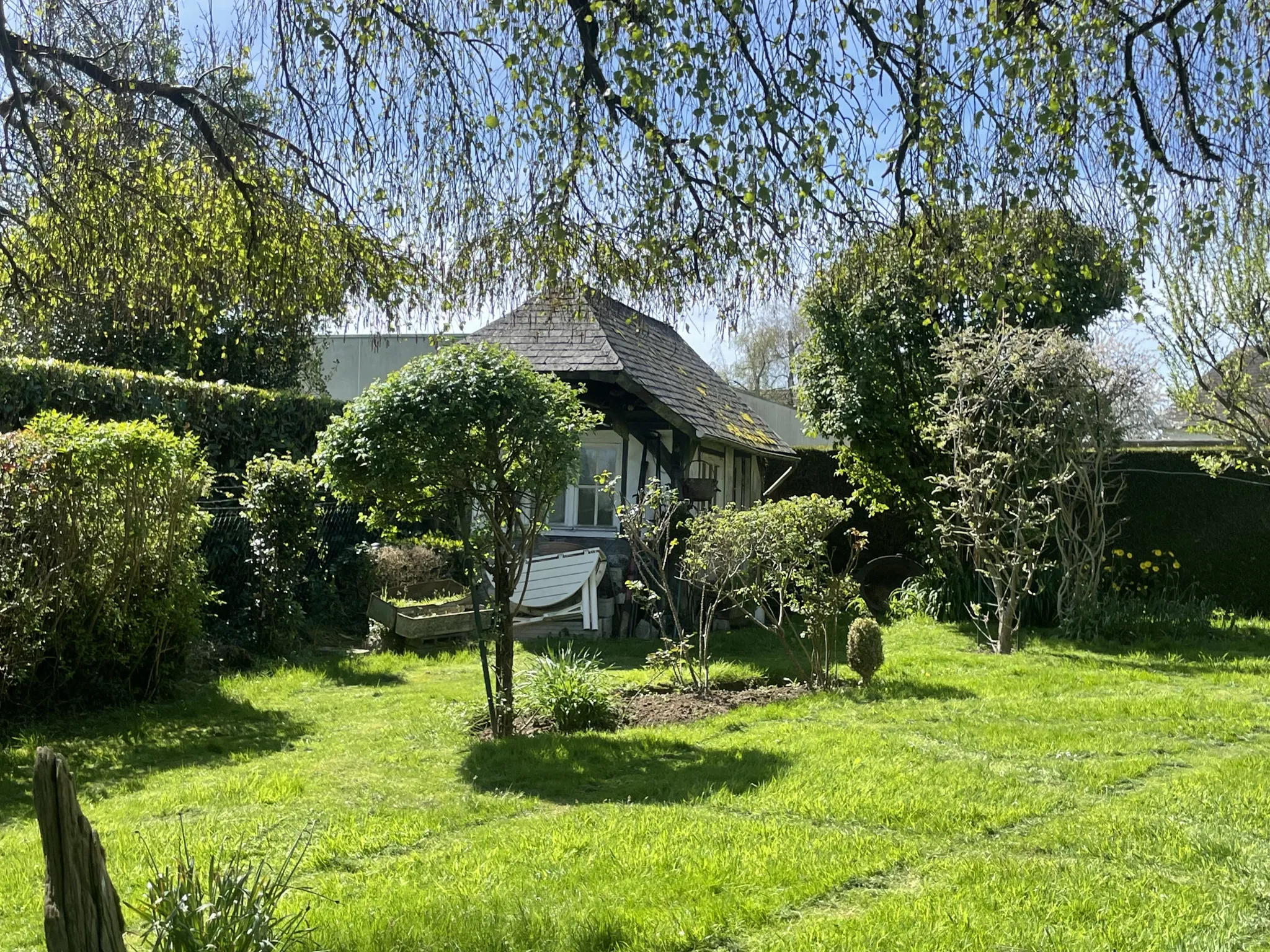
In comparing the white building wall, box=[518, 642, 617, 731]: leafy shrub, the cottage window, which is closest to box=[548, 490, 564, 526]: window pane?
the cottage window

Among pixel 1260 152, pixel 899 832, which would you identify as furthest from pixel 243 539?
pixel 1260 152

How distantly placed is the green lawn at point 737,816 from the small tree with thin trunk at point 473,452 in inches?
54.5

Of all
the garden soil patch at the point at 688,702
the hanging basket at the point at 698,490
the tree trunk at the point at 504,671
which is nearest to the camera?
the tree trunk at the point at 504,671

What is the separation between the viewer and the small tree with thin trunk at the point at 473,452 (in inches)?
280

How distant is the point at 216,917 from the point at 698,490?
10.5 meters

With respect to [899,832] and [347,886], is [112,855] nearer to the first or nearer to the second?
[347,886]

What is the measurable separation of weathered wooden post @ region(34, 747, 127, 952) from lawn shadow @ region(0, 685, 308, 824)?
3.70m

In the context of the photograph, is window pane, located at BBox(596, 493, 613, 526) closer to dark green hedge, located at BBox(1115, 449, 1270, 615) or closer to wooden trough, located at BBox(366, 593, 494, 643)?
wooden trough, located at BBox(366, 593, 494, 643)

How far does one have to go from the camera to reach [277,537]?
36.3ft

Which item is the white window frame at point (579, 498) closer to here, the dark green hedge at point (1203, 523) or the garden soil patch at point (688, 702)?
the garden soil patch at point (688, 702)

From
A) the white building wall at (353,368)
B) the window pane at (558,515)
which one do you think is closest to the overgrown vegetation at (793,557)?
the window pane at (558,515)

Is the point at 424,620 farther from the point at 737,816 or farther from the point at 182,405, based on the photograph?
the point at 737,816

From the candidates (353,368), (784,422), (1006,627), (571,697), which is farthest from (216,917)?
(784,422)

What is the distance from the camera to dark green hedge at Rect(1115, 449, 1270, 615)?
13453mm
